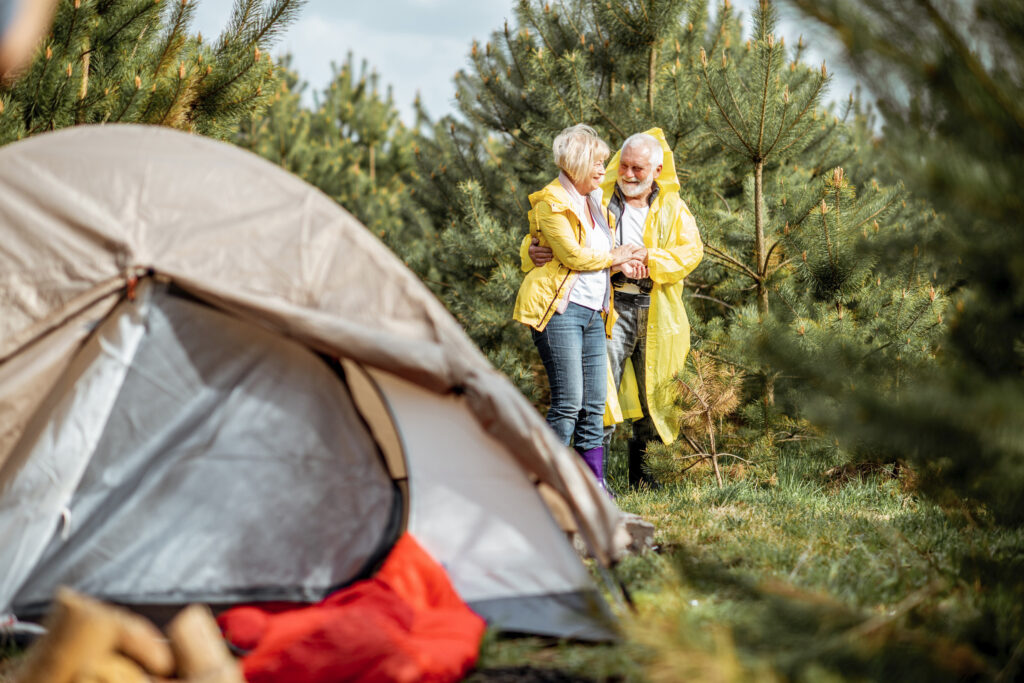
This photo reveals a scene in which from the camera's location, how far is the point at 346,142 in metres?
15.5

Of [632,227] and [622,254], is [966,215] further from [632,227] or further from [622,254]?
[632,227]

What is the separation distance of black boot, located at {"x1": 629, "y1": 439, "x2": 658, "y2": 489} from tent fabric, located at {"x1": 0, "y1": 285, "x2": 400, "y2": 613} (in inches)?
114

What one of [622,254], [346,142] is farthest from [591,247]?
[346,142]

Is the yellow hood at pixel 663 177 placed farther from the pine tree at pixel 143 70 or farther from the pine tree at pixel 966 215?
the pine tree at pixel 966 215

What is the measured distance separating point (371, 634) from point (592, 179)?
2724 mm

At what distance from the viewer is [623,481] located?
6.27 meters

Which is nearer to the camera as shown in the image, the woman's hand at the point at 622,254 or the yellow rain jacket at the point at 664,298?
the woman's hand at the point at 622,254

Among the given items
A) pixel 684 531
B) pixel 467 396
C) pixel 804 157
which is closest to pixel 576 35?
pixel 804 157

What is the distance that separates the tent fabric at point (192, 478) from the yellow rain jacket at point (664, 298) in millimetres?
1947

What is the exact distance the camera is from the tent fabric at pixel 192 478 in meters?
2.70

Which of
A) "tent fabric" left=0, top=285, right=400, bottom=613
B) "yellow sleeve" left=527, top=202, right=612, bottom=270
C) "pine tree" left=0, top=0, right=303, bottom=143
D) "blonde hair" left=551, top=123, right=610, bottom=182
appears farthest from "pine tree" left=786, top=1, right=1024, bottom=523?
"pine tree" left=0, top=0, right=303, bottom=143

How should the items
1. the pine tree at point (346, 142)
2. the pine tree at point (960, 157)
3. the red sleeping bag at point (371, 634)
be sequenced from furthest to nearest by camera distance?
the pine tree at point (346, 142) → the red sleeping bag at point (371, 634) → the pine tree at point (960, 157)

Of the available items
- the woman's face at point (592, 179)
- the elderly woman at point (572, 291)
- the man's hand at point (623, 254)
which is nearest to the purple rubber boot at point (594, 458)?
the elderly woman at point (572, 291)

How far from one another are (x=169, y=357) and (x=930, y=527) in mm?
3081
